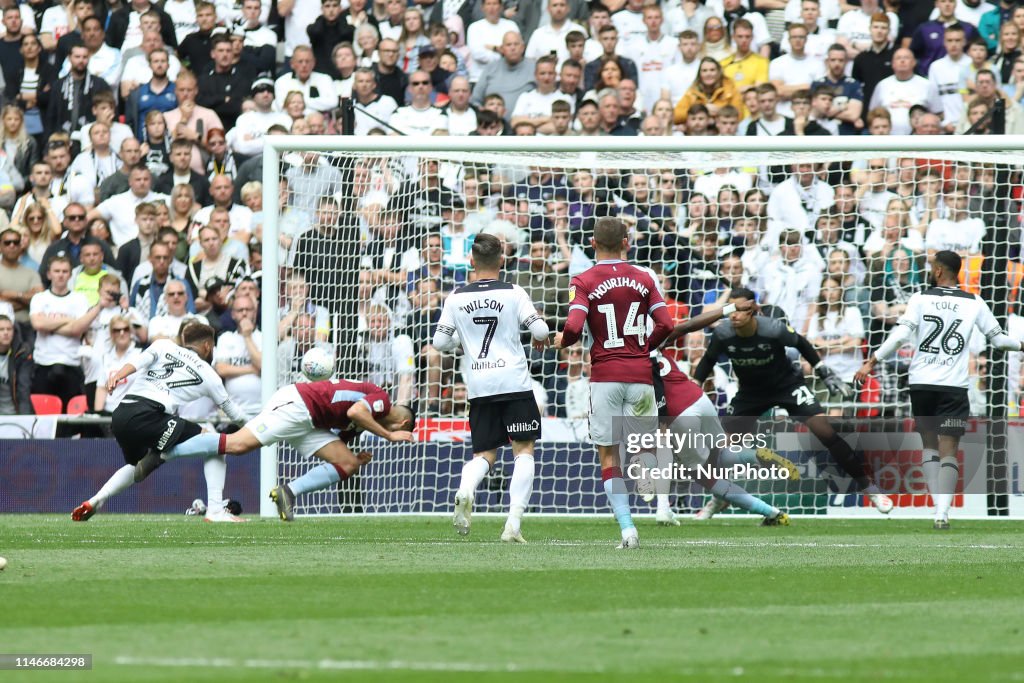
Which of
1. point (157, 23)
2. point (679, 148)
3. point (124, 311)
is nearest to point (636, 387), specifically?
point (679, 148)

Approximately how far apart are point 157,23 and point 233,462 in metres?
7.58

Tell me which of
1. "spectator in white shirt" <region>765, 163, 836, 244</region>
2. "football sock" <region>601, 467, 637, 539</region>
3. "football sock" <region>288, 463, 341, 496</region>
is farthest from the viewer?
"spectator in white shirt" <region>765, 163, 836, 244</region>

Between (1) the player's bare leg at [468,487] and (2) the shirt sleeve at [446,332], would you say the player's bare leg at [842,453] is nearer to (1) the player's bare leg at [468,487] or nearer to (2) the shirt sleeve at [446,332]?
(1) the player's bare leg at [468,487]

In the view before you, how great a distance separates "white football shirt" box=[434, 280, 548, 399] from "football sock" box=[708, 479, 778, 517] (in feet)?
10.9

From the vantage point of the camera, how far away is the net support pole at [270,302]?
16453 mm

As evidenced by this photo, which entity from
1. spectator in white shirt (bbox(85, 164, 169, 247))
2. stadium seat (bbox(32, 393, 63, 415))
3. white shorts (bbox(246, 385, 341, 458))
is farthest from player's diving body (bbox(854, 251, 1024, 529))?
spectator in white shirt (bbox(85, 164, 169, 247))

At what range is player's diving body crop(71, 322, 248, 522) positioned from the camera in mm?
14648

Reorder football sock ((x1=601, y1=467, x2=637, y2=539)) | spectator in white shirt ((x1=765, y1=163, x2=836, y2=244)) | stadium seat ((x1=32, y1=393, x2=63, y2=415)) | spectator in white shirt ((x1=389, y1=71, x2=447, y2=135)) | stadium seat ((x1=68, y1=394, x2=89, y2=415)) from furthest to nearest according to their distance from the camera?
spectator in white shirt ((x1=389, y1=71, x2=447, y2=135)) < stadium seat ((x1=32, y1=393, x2=63, y2=415)) < stadium seat ((x1=68, y1=394, x2=89, y2=415)) < spectator in white shirt ((x1=765, y1=163, x2=836, y2=244)) < football sock ((x1=601, y1=467, x2=637, y2=539))

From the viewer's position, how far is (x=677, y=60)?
2094cm

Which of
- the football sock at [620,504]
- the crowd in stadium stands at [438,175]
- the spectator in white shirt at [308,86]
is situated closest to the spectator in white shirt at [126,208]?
the crowd in stadium stands at [438,175]

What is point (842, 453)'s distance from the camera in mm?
16016

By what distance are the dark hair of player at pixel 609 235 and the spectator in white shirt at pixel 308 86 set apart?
10.6 metres

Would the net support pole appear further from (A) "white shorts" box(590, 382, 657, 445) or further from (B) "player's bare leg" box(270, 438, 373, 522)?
(A) "white shorts" box(590, 382, 657, 445)

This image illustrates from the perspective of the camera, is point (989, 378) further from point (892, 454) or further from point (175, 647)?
point (175, 647)
